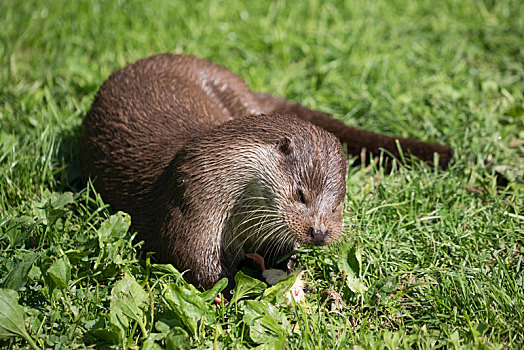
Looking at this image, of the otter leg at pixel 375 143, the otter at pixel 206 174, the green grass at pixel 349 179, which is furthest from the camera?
the otter leg at pixel 375 143

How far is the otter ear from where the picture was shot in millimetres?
2295

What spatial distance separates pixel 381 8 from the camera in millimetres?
4547

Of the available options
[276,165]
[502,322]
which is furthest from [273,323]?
[502,322]

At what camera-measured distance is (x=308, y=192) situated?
227 cm

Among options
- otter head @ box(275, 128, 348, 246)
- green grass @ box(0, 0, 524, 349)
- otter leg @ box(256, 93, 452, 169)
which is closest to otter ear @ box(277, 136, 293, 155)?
otter head @ box(275, 128, 348, 246)

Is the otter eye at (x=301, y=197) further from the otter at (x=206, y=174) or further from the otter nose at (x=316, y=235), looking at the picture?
the otter nose at (x=316, y=235)

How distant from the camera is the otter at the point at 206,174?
2.29 m

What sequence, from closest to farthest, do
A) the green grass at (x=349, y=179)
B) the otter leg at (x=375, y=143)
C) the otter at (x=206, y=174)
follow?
the green grass at (x=349, y=179), the otter at (x=206, y=174), the otter leg at (x=375, y=143)

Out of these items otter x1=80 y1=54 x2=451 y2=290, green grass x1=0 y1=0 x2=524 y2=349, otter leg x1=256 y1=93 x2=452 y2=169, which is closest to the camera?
green grass x1=0 y1=0 x2=524 y2=349

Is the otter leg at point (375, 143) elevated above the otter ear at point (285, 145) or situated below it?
below

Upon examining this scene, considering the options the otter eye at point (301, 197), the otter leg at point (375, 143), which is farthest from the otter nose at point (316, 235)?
the otter leg at point (375, 143)

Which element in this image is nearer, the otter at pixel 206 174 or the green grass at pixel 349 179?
the green grass at pixel 349 179

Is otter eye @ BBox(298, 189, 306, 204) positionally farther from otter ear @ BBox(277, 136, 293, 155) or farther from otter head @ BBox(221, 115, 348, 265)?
otter ear @ BBox(277, 136, 293, 155)

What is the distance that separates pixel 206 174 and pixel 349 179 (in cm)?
94
